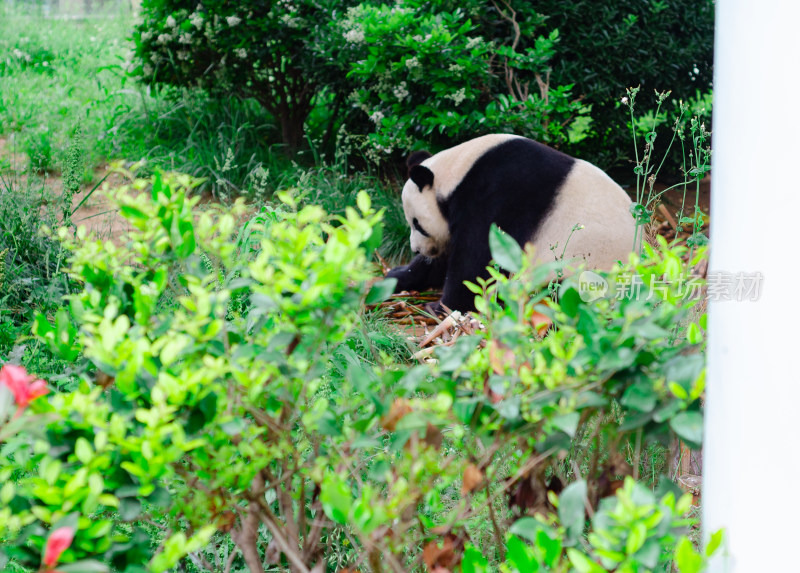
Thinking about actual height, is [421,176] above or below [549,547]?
below

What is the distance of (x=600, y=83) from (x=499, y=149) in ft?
6.04

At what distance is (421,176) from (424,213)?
187 millimetres

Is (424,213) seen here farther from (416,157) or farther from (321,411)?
(321,411)

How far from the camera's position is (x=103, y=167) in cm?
573

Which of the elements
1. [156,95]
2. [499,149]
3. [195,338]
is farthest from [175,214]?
[156,95]

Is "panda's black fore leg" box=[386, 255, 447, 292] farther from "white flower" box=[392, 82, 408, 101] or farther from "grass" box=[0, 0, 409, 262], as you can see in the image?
"white flower" box=[392, 82, 408, 101]

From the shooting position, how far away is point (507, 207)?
11.2ft

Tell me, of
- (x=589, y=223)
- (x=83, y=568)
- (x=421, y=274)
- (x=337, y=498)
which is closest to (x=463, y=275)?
(x=421, y=274)

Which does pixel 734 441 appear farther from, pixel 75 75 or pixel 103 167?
pixel 75 75

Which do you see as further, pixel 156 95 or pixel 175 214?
pixel 156 95

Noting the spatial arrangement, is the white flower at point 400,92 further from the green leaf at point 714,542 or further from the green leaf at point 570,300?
the green leaf at point 714,542

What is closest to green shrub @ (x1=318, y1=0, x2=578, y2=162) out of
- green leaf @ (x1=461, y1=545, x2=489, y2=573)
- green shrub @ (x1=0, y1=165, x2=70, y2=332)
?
green shrub @ (x1=0, y1=165, x2=70, y2=332)

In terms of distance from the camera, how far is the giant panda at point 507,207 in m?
3.19

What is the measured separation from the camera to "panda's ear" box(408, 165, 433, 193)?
3561mm
